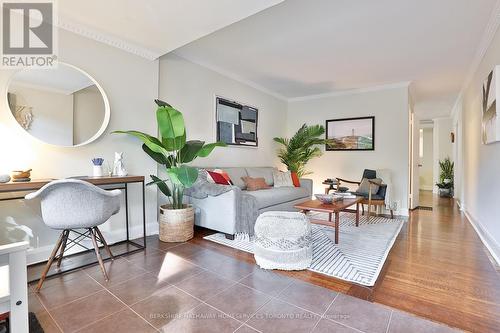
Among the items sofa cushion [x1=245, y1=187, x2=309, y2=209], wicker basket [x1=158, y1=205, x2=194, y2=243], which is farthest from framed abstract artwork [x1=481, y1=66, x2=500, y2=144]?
wicker basket [x1=158, y1=205, x2=194, y2=243]

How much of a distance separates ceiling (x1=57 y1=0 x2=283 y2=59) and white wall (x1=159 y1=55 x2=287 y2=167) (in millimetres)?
Result: 782

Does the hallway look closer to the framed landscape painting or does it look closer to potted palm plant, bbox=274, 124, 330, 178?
the framed landscape painting

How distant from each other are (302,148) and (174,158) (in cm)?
324

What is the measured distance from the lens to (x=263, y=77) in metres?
4.69

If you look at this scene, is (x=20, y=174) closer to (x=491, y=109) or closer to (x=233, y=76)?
(x=233, y=76)

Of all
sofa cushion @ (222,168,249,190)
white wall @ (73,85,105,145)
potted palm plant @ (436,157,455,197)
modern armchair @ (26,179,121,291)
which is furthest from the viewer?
potted palm plant @ (436,157,455,197)

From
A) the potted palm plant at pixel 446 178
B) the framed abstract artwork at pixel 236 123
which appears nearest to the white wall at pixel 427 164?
the potted palm plant at pixel 446 178

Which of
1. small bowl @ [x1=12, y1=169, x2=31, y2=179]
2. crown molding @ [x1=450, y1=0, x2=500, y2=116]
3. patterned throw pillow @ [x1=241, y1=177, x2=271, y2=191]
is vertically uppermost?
crown molding @ [x1=450, y1=0, x2=500, y2=116]

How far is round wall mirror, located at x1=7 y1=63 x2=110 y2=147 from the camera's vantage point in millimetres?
2332

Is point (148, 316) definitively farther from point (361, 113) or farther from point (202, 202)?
point (361, 113)

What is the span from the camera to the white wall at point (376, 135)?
4781 mm

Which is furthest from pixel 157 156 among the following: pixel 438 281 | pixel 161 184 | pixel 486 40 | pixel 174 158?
pixel 486 40

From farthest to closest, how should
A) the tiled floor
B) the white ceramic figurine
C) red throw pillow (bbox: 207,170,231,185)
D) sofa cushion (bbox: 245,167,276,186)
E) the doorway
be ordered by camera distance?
the doorway < sofa cushion (bbox: 245,167,276,186) < red throw pillow (bbox: 207,170,231,185) < the white ceramic figurine < the tiled floor

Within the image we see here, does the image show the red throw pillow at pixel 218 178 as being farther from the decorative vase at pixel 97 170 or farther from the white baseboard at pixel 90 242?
the decorative vase at pixel 97 170
